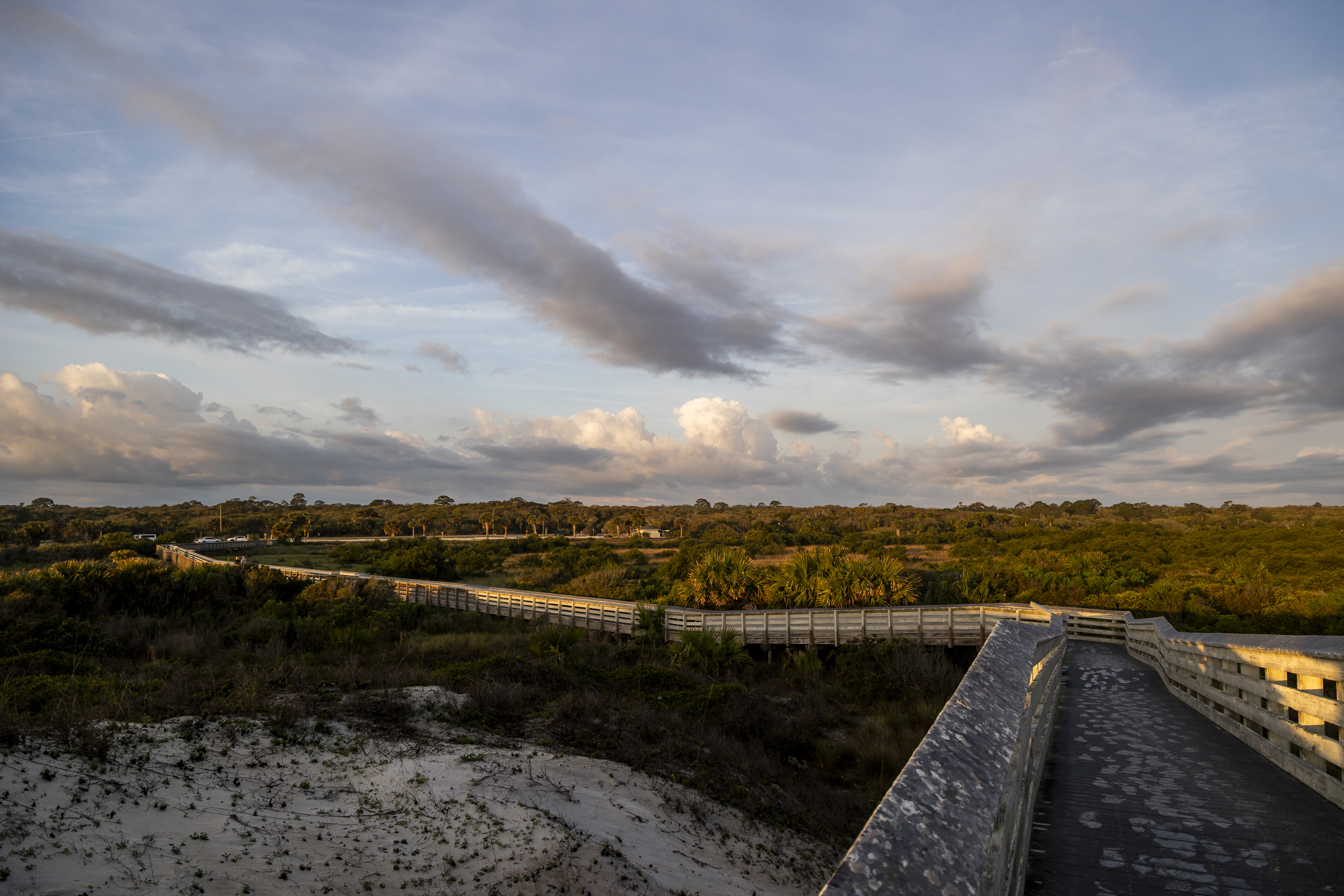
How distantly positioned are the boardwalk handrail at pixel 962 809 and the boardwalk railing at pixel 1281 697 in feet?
9.81

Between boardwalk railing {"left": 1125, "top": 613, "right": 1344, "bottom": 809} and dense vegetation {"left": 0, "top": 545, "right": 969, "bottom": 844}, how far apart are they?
13.7 ft

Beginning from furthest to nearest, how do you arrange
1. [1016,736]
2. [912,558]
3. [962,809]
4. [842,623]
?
[912,558] < [842,623] < [1016,736] < [962,809]

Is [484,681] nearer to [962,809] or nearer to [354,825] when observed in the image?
[354,825]

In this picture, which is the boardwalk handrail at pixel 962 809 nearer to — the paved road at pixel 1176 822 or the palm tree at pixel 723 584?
the paved road at pixel 1176 822

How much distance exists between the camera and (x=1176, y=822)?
4.80 metres

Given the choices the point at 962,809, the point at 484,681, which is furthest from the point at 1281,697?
the point at 484,681

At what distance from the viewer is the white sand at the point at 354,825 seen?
4.95m

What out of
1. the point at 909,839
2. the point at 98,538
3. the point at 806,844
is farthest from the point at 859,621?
the point at 98,538

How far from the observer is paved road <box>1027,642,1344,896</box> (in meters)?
3.90

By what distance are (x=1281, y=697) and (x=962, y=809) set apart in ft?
19.9

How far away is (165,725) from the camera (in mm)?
7410

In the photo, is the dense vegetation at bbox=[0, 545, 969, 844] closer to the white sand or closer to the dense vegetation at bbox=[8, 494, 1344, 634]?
the white sand

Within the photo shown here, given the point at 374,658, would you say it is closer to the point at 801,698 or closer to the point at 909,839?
the point at 801,698

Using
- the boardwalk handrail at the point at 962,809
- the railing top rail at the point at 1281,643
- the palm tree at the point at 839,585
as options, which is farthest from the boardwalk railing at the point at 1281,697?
the palm tree at the point at 839,585
